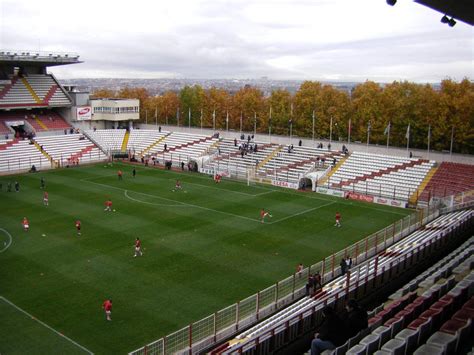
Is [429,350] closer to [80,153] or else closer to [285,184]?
[285,184]

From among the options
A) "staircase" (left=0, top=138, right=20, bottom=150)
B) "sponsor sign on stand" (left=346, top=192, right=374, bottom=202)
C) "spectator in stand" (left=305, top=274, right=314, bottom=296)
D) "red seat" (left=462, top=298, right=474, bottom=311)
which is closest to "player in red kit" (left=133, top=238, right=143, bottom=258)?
"spectator in stand" (left=305, top=274, right=314, bottom=296)

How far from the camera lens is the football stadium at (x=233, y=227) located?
1511cm

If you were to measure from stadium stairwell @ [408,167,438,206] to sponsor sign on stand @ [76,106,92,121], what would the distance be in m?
45.1

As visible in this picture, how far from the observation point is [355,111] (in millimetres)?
62594

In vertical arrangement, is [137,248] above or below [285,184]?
below

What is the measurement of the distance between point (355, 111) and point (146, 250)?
4237 centimetres

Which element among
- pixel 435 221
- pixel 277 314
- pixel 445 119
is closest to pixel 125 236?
pixel 277 314

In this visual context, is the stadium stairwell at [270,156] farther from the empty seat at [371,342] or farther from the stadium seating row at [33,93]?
the empty seat at [371,342]

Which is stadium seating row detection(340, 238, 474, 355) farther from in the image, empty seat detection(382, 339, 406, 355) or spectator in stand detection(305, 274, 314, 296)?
spectator in stand detection(305, 274, 314, 296)

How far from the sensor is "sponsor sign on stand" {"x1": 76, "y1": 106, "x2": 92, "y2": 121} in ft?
219

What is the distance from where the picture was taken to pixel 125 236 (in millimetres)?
29828

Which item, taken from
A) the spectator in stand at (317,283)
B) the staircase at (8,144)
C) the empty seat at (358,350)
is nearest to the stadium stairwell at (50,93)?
the staircase at (8,144)

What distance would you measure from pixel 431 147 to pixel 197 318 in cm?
4283

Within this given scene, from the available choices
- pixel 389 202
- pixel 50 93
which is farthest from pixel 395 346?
pixel 50 93
